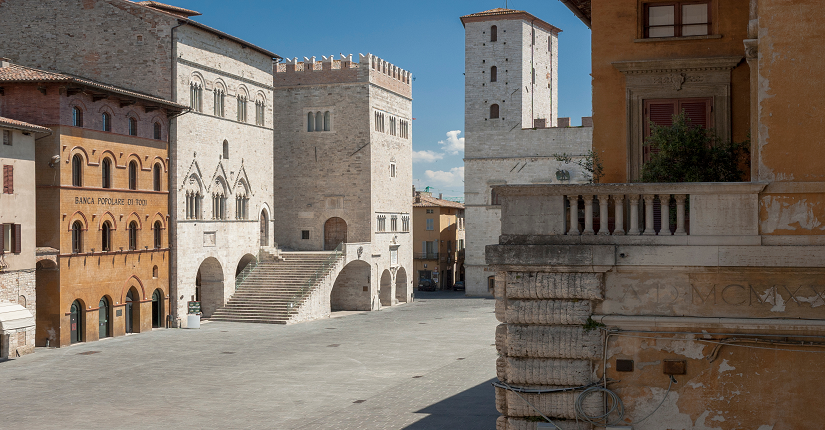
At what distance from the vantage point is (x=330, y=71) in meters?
50.7

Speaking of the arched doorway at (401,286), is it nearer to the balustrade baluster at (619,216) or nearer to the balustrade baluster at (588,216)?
the balustrade baluster at (588,216)

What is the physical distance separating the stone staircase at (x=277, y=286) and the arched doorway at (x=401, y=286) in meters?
10.3

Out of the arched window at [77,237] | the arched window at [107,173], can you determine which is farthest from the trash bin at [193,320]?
the arched window at [107,173]

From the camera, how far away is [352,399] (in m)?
21.4

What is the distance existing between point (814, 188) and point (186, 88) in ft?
111

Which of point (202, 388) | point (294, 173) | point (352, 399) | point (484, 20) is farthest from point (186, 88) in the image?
point (484, 20)

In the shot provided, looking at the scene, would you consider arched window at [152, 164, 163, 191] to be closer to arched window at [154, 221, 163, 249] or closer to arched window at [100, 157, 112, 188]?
arched window at [154, 221, 163, 249]

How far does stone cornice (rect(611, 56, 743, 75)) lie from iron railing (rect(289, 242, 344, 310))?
94.4ft

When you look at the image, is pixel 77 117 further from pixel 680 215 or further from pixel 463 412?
pixel 680 215

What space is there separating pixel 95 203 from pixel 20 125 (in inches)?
200

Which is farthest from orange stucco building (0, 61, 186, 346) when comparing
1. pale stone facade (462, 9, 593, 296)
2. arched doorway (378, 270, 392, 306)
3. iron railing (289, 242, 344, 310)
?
pale stone facade (462, 9, 593, 296)

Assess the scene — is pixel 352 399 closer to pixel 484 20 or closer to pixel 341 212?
pixel 341 212

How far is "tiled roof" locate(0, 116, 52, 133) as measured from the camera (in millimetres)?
27658

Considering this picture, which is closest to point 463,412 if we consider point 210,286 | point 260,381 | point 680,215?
point 260,381
